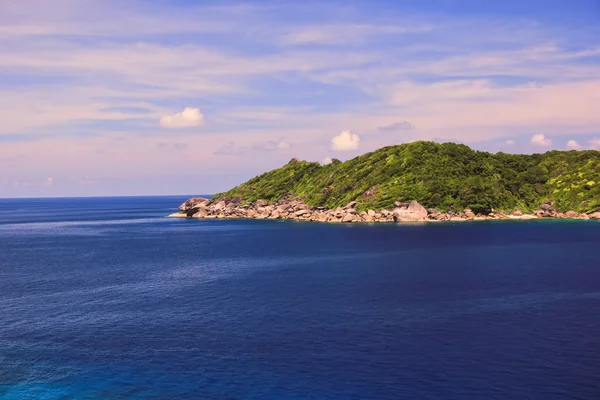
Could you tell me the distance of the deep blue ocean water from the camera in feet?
160

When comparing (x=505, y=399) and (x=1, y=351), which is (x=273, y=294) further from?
(x=505, y=399)

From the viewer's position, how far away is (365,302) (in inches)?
3142

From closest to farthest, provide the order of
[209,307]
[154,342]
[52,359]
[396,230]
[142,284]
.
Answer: [52,359] → [154,342] → [209,307] → [142,284] → [396,230]

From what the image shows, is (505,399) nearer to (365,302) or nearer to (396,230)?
(365,302)

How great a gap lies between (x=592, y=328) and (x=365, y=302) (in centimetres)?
3048

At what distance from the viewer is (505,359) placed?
176 feet

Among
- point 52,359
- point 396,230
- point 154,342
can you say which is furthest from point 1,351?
point 396,230

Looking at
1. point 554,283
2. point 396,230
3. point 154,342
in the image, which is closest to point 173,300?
point 154,342

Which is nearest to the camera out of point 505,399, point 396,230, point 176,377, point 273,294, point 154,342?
point 505,399

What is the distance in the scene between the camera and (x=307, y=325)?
2670 inches

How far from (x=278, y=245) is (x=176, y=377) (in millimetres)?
103449

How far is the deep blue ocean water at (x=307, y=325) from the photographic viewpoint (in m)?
48.6

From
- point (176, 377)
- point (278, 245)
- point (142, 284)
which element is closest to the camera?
point (176, 377)

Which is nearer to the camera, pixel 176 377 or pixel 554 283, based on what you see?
pixel 176 377
